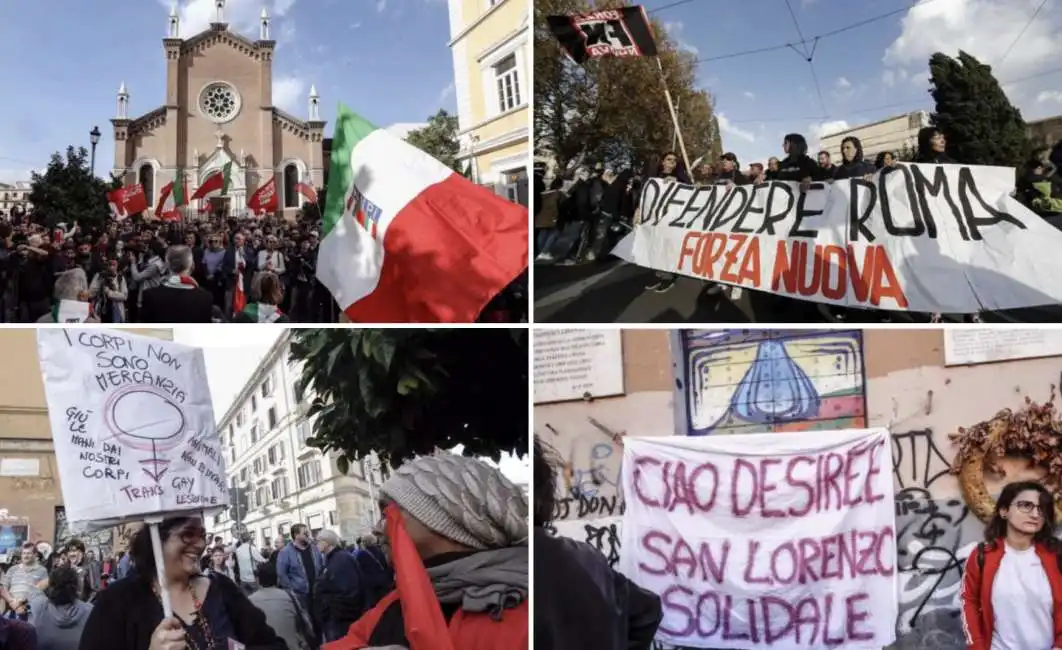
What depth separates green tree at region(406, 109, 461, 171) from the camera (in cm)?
443

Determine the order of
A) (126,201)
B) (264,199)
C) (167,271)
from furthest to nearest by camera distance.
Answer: (264,199), (126,201), (167,271)

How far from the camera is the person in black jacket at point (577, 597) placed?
11.5 ft

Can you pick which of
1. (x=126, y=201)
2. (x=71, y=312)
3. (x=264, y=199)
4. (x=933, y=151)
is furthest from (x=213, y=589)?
(x=933, y=151)

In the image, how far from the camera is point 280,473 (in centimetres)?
365

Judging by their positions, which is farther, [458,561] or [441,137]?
[441,137]

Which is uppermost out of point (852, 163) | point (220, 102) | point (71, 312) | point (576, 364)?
point (220, 102)

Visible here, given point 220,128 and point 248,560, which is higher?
point 220,128

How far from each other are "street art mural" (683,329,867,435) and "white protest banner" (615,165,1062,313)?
0.73 ft

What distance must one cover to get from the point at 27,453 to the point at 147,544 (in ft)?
1.90

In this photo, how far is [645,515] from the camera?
3.95 metres

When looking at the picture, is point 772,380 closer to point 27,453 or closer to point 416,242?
point 416,242

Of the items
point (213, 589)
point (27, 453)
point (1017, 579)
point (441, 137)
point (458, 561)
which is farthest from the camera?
point (441, 137)

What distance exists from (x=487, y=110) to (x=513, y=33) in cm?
37

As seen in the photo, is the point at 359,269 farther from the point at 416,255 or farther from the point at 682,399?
the point at 682,399
